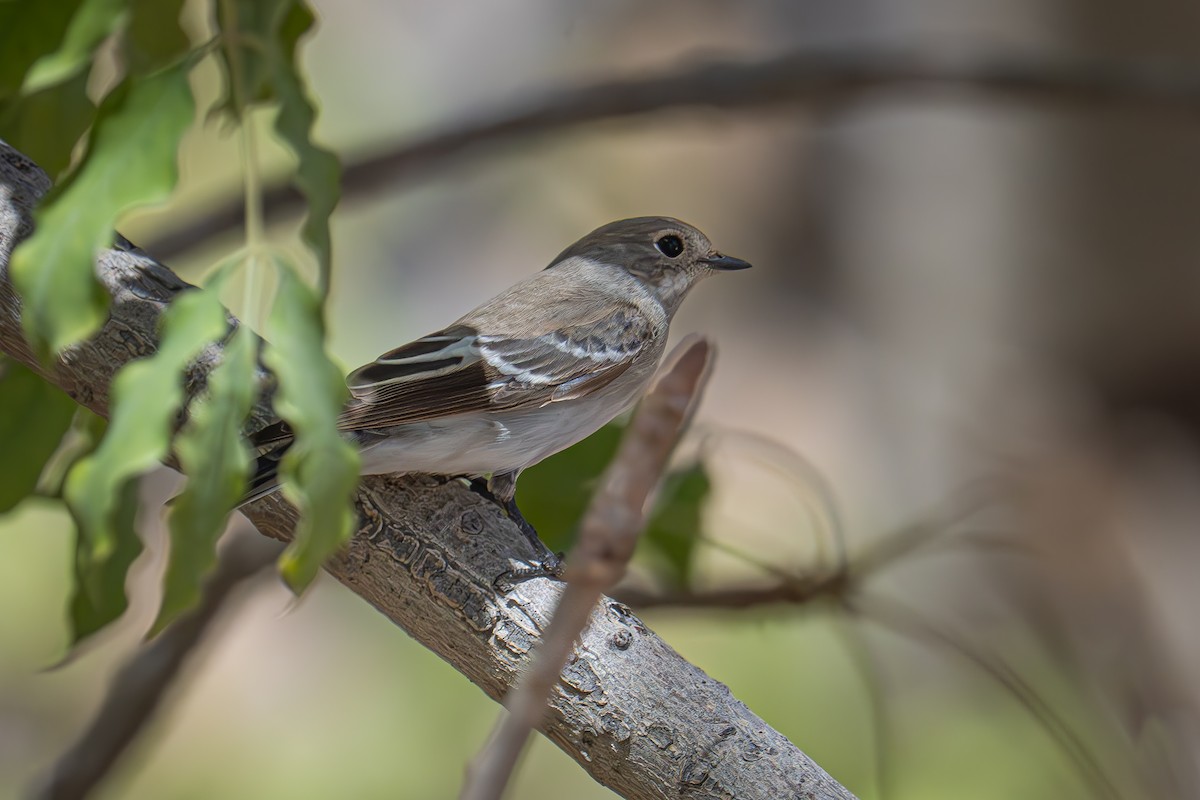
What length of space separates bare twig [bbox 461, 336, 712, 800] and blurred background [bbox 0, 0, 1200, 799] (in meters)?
3.29

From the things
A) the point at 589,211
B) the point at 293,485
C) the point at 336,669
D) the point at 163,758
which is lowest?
the point at 293,485

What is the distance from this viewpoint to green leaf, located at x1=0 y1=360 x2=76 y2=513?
6.86ft

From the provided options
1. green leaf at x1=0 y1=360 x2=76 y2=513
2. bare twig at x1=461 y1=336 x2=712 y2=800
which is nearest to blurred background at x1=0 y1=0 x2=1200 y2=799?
green leaf at x1=0 y1=360 x2=76 y2=513

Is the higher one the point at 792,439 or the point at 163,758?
the point at 792,439

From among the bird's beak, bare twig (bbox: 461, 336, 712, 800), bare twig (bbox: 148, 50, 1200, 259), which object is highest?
bare twig (bbox: 148, 50, 1200, 259)

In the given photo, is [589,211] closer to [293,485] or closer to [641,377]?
[641,377]

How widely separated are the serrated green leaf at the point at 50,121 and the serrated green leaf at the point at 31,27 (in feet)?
0.23

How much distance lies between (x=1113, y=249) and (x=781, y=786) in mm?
5186

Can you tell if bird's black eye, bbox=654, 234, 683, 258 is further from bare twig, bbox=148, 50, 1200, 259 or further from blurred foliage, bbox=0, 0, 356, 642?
blurred foliage, bbox=0, 0, 356, 642

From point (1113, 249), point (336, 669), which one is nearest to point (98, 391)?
point (336, 669)

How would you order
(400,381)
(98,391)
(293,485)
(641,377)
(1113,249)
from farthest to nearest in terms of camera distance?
(1113,249)
(641,377)
(400,381)
(98,391)
(293,485)

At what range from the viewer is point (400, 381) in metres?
2.34

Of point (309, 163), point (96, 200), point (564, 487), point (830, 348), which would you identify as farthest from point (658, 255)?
point (830, 348)

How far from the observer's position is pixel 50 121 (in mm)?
2135
